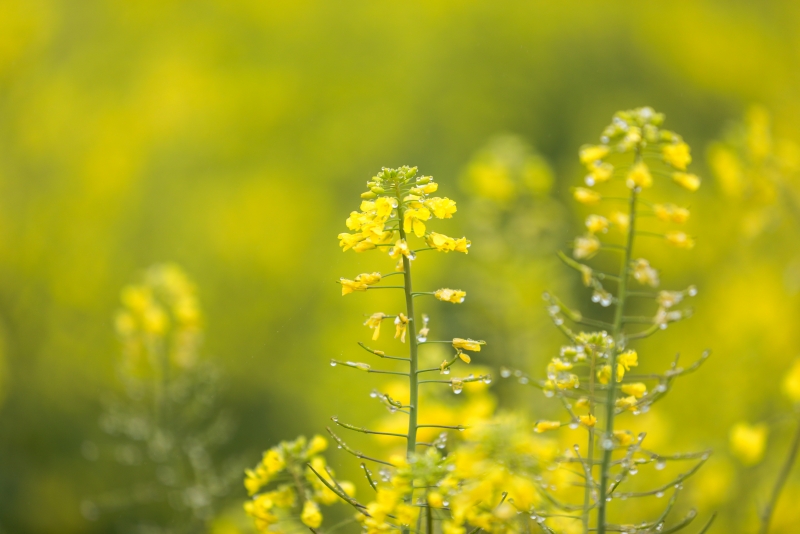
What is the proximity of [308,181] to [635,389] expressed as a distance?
5.28m

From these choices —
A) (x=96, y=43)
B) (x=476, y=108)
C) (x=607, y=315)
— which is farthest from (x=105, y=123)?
(x=607, y=315)

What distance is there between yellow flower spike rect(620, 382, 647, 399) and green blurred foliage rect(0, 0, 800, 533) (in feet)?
6.65

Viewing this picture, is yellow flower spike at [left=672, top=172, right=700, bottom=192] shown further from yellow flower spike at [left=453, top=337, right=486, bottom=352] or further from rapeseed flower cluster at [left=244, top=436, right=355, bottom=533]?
rapeseed flower cluster at [left=244, top=436, right=355, bottom=533]

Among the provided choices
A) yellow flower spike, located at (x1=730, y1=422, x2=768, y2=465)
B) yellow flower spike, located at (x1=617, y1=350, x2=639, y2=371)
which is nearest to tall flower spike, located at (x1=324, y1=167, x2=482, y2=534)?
yellow flower spike, located at (x1=617, y1=350, x2=639, y2=371)

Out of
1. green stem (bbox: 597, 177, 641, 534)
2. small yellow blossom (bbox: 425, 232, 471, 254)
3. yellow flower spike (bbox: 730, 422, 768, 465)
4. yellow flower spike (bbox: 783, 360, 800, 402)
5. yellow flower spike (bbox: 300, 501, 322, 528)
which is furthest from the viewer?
yellow flower spike (bbox: 730, 422, 768, 465)

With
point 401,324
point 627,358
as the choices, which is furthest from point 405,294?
point 627,358

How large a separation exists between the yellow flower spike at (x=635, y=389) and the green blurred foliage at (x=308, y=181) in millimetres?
2026

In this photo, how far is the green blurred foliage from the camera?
4.23 meters

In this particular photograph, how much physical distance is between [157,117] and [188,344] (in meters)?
4.47

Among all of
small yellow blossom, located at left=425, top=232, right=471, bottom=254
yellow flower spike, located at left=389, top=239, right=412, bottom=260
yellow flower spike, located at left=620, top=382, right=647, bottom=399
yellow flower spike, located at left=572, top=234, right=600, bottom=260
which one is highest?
small yellow blossom, located at left=425, top=232, right=471, bottom=254

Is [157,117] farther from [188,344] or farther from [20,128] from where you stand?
[188,344]

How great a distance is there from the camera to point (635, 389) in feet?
4.81

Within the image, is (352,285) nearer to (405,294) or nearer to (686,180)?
(405,294)

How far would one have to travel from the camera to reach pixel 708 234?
5.05 metres
